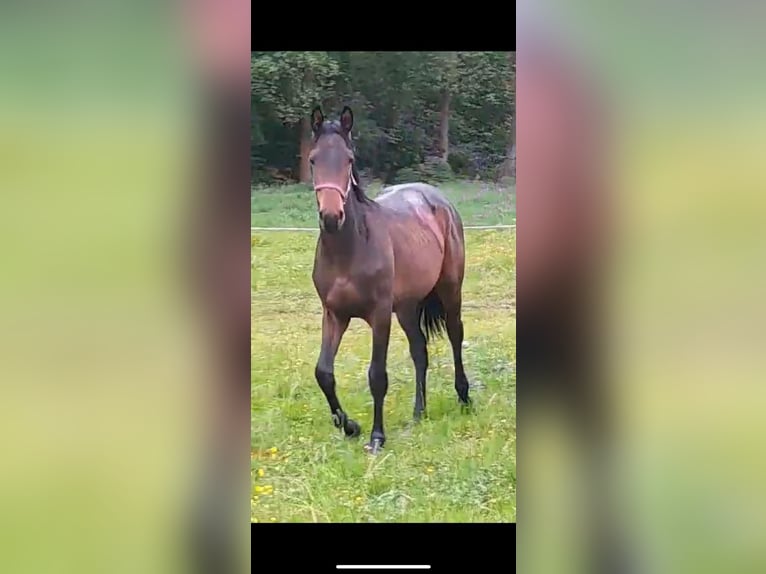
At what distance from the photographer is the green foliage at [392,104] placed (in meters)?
1.50

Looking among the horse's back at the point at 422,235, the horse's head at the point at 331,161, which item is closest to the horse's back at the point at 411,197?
the horse's back at the point at 422,235

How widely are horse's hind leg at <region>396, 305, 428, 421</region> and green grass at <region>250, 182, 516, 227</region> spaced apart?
0.82 ft

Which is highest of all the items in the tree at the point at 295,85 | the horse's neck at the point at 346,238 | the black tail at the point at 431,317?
the tree at the point at 295,85

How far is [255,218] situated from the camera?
61.1 inches

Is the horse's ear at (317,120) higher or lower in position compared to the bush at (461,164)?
higher

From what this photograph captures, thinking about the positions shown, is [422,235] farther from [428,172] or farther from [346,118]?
[346,118]

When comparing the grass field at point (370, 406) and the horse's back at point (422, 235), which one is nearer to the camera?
the grass field at point (370, 406)

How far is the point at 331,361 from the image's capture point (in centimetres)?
164

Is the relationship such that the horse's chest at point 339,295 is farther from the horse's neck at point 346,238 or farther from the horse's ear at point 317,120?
the horse's ear at point 317,120
